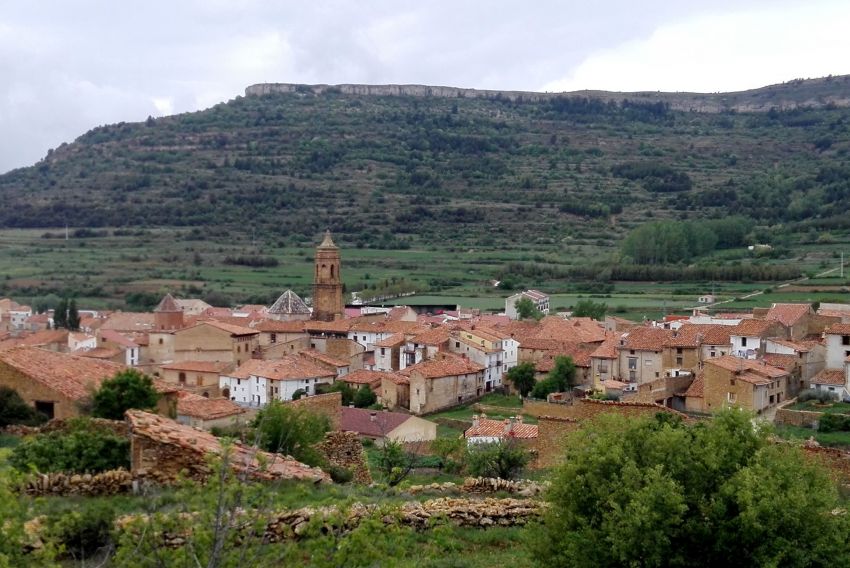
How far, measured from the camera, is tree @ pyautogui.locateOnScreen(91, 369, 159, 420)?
14844mm

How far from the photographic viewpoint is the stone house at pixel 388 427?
28.3 metres

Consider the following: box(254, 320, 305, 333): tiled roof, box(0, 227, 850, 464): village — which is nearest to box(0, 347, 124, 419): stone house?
box(0, 227, 850, 464): village

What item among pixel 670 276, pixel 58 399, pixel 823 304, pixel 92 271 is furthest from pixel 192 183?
pixel 58 399

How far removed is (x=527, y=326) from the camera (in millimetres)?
46469

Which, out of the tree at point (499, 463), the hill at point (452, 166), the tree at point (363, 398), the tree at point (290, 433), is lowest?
the tree at point (363, 398)

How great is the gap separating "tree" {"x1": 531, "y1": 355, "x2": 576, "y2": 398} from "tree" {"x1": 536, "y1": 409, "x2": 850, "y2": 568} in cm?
2786

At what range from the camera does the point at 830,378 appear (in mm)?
31844

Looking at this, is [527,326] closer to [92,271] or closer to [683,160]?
[92,271]

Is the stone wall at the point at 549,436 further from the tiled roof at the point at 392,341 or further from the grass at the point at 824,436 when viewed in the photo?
the tiled roof at the point at 392,341

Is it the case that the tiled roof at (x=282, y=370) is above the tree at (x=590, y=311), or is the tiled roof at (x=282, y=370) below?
below

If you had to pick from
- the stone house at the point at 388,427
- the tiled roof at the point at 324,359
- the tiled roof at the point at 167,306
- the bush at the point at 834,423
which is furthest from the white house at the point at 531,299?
the bush at the point at 834,423

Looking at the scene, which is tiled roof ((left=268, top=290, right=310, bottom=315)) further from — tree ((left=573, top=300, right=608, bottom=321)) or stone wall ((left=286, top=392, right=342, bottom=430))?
stone wall ((left=286, top=392, right=342, bottom=430))

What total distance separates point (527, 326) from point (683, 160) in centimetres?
7834

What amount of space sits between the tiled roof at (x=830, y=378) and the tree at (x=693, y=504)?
24.2m
